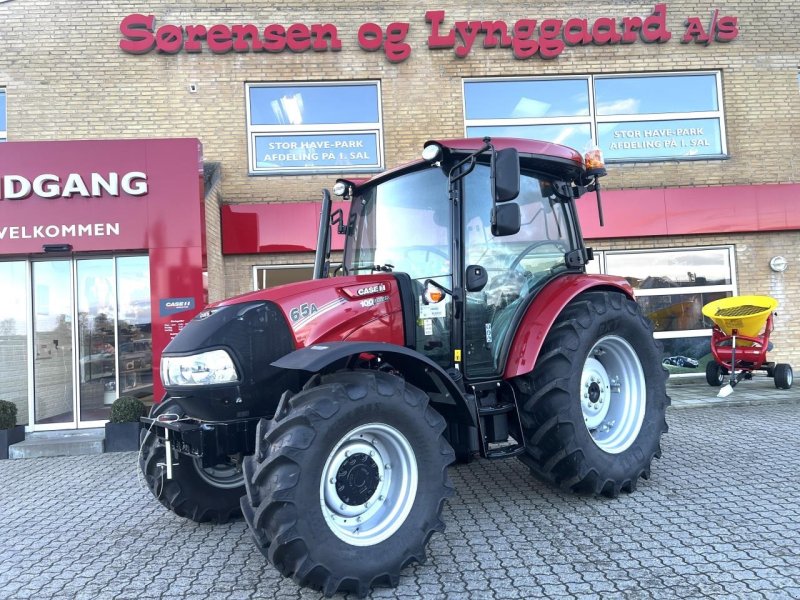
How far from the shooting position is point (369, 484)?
323 cm

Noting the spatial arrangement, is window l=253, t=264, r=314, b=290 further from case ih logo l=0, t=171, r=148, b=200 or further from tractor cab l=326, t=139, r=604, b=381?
tractor cab l=326, t=139, r=604, b=381

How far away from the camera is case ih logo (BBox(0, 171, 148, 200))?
307 inches

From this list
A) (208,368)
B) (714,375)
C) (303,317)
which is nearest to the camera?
(208,368)

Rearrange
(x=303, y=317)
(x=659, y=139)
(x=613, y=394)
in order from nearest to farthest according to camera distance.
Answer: (x=303, y=317) < (x=613, y=394) < (x=659, y=139)

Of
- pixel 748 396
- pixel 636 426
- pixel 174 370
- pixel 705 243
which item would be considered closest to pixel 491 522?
pixel 636 426

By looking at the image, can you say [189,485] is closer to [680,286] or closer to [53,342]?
[53,342]

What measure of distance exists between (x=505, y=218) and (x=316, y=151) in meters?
6.92

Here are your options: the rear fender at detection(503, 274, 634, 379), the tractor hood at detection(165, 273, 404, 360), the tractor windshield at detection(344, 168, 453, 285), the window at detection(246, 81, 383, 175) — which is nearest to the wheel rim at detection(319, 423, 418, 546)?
the tractor hood at detection(165, 273, 404, 360)

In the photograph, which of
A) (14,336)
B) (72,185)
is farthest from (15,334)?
(72,185)

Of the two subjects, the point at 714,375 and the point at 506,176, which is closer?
the point at 506,176

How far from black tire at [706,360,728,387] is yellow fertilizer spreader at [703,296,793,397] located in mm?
325

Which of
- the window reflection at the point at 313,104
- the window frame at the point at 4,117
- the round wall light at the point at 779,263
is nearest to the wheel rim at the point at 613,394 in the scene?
the window reflection at the point at 313,104

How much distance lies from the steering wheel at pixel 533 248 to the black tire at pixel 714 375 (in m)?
6.32

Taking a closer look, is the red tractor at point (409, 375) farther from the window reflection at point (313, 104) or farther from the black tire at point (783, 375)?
the window reflection at point (313, 104)
